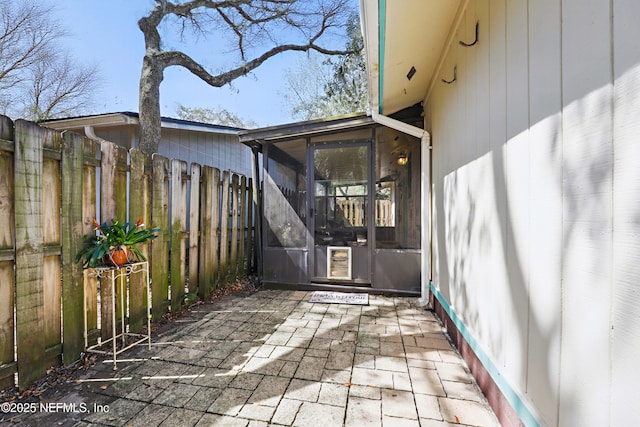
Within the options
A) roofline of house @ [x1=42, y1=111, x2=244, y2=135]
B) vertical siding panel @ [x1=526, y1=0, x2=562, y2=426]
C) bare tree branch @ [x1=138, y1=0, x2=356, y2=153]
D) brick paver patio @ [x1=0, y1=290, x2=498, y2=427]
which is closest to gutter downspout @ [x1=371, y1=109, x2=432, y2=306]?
brick paver patio @ [x1=0, y1=290, x2=498, y2=427]

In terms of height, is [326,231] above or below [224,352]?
above

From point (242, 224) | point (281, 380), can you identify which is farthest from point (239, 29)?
point (281, 380)

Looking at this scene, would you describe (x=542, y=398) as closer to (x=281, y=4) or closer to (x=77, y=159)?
(x=77, y=159)

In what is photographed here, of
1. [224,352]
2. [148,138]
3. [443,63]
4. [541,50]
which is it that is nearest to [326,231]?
[224,352]

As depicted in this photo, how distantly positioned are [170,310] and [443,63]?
4077 mm

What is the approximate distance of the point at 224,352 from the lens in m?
2.29

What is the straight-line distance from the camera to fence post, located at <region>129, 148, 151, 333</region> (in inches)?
101

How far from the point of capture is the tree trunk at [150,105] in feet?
17.2

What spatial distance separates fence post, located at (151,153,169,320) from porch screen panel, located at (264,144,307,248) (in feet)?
5.50

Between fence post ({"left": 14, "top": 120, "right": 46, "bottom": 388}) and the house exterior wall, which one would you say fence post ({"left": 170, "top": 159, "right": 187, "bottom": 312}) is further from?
the house exterior wall

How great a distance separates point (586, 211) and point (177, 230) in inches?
135

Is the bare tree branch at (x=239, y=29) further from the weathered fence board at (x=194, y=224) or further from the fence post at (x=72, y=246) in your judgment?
the fence post at (x=72, y=246)

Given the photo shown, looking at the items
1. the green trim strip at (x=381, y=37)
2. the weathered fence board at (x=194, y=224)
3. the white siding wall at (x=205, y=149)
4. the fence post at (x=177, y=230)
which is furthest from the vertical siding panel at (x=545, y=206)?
the white siding wall at (x=205, y=149)

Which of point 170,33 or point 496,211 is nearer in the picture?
point 496,211
